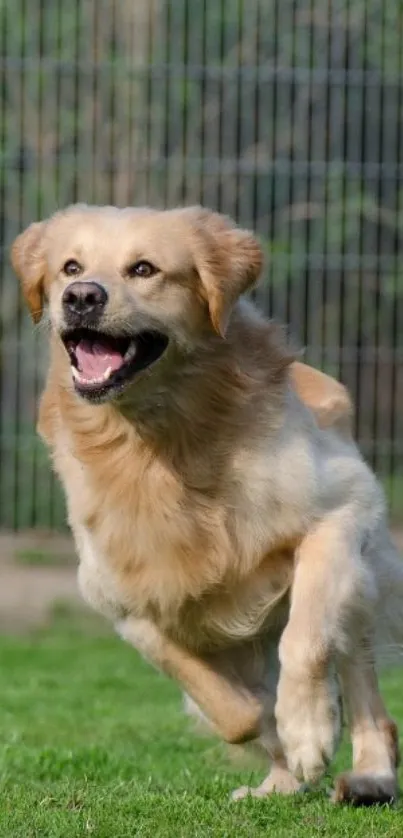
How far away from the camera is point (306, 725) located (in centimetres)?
478

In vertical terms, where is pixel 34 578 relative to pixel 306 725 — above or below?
below

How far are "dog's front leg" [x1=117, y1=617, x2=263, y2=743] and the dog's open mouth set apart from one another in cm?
80

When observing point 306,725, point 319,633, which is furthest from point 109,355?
point 306,725

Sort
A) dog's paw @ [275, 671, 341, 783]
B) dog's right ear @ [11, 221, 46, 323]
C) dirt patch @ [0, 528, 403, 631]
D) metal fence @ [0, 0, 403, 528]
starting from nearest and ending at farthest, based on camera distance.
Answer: dog's paw @ [275, 671, 341, 783], dog's right ear @ [11, 221, 46, 323], metal fence @ [0, 0, 403, 528], dirt patch @ [0, 528, 403, 631]

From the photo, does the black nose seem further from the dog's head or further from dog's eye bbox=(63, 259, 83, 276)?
dog's eye bbox=(63, 259, 83, 276)

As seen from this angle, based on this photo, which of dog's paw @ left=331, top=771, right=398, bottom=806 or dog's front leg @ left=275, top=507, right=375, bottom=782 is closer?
dog's front leg @ left=275, top=507, right=375, bottom=782

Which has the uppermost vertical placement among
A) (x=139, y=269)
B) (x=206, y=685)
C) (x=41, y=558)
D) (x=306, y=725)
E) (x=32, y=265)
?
(x=139, y=269)

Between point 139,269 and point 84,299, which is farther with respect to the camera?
point 139,269

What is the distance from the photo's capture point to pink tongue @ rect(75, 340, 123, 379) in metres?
5.02

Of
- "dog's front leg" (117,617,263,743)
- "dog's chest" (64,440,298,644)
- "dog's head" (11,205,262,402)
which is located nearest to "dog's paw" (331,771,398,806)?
"dog's front leg" (117,617,263,743)

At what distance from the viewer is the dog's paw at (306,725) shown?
477 cm

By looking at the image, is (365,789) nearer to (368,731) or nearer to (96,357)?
(368,731)

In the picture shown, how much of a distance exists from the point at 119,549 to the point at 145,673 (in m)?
5.13

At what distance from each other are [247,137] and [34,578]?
2977mm
